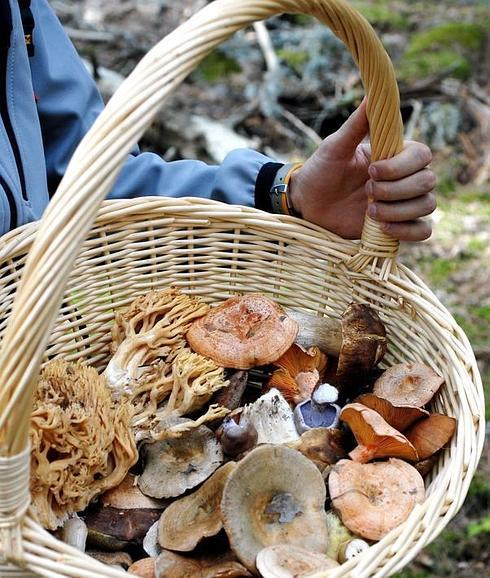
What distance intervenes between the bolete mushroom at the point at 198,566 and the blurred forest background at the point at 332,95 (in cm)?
197

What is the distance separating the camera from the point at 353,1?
781 centimetres

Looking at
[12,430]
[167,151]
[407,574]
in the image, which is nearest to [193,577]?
[12,430]

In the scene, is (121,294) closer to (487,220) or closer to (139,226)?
(139,226)

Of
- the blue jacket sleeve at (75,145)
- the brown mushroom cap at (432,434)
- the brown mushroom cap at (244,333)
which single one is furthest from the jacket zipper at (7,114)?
the brown mushroom cap at (432,434)

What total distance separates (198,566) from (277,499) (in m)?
0.23

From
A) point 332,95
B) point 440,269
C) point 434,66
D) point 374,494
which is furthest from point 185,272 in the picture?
point 434,66

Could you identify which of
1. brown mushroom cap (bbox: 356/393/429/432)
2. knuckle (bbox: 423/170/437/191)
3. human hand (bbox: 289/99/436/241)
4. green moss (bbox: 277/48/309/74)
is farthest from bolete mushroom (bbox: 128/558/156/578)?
green moss (bbox: 277/48/309/74)

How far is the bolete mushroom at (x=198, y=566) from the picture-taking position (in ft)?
4.82

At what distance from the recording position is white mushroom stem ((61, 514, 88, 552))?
5.23 feet

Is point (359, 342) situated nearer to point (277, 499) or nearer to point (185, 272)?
point (277, 499)

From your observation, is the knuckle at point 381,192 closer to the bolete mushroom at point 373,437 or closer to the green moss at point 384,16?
the bolete mushroom at point 373,437

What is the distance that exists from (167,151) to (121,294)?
2.59m

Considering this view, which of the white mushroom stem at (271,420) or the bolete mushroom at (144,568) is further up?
the white mushroom stem at (271,420)

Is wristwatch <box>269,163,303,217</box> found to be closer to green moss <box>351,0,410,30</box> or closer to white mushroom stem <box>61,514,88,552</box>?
white mushroom stem <box>61,514,88,552</box>
